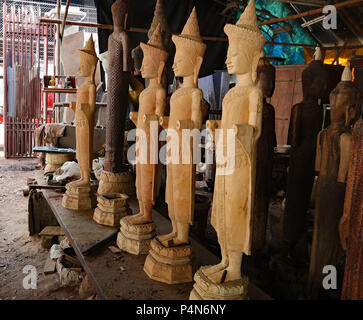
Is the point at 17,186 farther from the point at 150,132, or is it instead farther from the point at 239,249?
the point at 239,249

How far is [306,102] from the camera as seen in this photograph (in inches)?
96.6

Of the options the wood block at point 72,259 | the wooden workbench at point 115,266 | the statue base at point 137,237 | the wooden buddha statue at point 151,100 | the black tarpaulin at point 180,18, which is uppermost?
the black tarpaulin at point 180,18

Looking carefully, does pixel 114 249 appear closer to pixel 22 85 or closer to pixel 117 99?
pixel 117 99

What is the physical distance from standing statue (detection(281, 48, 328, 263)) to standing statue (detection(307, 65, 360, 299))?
0.39 meters

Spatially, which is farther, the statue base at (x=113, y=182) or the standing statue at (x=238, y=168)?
the statue base at (x=113, y=182)

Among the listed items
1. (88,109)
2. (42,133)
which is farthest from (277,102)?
(88,109)

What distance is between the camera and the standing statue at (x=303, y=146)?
2.41 m

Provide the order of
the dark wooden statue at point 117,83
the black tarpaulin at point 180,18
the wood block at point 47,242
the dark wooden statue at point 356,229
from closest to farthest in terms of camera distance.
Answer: the dark wooden statue at point 356,229
the dark wooden statue at point 117,83
the wood block at point 47,242
the black tarpaulin at point 180,18

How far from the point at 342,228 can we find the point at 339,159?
16.3 inches

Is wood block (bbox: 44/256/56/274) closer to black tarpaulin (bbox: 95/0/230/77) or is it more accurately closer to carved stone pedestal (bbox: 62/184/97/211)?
carved stone pedestal (bbox: 62/184/97/211)

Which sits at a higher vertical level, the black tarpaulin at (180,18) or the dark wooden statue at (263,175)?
the black tarpaulin at (180,18)

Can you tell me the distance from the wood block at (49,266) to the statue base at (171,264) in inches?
69.5

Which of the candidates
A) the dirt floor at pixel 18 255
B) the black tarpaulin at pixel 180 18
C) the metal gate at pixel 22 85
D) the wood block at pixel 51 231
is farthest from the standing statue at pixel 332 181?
the metal gate at pixel 22 85

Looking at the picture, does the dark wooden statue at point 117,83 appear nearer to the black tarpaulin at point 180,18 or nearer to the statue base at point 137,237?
the statue base at point 137,237
